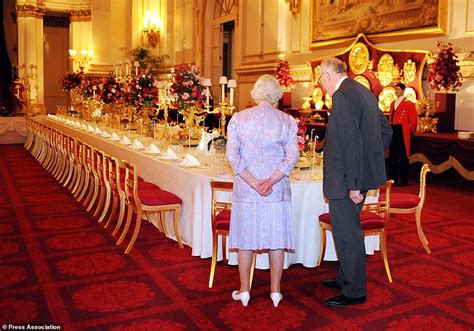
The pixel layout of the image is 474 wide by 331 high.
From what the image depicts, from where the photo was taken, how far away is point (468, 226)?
5887 mm

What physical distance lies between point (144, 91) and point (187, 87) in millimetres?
1673

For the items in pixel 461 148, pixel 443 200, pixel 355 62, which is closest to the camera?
pixel 443 200

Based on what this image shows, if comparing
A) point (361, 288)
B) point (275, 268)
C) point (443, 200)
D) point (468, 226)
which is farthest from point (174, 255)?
point (443, 200)

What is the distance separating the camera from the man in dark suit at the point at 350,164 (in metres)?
3.31

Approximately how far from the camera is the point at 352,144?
329 cm

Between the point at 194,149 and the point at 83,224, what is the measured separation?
1.49 meters

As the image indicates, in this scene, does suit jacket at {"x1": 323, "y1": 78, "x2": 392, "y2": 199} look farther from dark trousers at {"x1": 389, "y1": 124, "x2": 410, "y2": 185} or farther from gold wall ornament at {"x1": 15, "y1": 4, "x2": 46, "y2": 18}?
gold wall ornament at {"x1": 15, "y1": 4, "x2": 46, "y2": 18}

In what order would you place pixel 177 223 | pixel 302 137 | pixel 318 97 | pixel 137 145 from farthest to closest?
pixel 318 97 < pixel 137 145 < pixel 177 223 < pixel 302 137

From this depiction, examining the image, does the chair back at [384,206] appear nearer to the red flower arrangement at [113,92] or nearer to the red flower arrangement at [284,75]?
the red flower arrangement at [113,92]

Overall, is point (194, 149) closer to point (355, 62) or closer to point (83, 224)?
point (83, 224)

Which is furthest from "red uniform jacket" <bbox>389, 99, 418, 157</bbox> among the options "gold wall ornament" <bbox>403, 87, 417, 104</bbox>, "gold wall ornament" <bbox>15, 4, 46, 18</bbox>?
"gold wall ornament" <bbox>15, 4, 46, 18</bbox>

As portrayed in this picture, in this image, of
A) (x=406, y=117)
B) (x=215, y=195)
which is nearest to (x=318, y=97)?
(x=406, y=117)

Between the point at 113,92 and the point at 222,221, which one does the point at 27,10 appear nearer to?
the point at 113,92

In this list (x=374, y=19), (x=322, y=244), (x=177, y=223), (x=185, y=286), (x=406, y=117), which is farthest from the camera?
(x=374, y=19)
